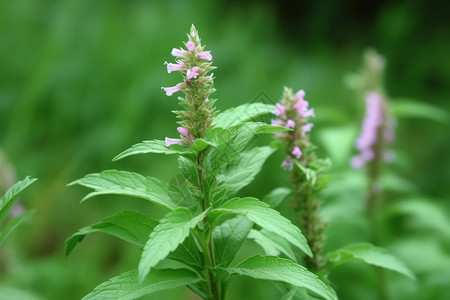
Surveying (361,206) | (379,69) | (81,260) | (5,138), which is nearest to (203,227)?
(361,206)

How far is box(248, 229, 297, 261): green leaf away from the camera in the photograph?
1.42 m

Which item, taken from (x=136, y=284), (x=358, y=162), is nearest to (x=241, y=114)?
(x=136, y=284)

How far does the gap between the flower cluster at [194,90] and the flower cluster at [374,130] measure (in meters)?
Result: 1.78

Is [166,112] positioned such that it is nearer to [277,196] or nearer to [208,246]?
[277,196]

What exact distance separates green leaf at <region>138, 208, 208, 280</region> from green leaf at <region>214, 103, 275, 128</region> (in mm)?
242

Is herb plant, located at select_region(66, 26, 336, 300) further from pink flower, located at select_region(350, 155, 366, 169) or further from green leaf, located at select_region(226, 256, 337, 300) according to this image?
pink flower, located at select_region(350, 155, 366, 169)

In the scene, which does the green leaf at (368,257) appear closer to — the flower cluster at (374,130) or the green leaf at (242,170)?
the green leaf at (242,170)

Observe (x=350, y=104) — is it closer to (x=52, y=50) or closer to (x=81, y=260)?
(x=52, y=50)

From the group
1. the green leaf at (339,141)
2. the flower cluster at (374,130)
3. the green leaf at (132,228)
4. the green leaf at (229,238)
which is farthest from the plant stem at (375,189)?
the green leaf at (132,228)

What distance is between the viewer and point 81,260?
3.44m

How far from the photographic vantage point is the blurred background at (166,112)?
120 inches

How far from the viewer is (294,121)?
1.48 meters

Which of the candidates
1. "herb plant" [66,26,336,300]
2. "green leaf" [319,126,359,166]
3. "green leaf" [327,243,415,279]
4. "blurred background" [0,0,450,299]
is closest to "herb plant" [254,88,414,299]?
"green leaf" [327,243,415,279]

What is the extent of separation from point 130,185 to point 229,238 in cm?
31
